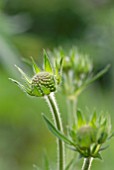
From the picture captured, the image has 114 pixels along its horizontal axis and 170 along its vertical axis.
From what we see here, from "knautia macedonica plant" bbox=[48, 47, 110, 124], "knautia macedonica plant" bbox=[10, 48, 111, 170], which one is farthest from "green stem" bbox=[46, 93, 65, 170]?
"knautia macedonica plant" bbox=[48, 47, 110, 124]

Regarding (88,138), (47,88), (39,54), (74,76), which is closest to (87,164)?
(88,138)

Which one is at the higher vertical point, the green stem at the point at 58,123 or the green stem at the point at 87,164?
the green stem at the point at 58,123

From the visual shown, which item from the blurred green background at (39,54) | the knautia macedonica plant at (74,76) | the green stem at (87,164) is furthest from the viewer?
→ the blurred green background at (39,54)

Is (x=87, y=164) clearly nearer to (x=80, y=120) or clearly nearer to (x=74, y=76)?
(x=80, y=120)

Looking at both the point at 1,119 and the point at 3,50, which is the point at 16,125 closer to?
the point at 1,119

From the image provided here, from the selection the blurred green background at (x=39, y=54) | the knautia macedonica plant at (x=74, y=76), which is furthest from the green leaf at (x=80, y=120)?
the blurred green background at (x=39, y=54)

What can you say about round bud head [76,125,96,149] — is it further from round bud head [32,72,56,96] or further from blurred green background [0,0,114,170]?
blurred green background [0,0,114,170]

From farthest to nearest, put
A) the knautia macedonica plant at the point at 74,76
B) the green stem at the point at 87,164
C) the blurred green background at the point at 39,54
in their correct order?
the blurred green background at the point at 39,54 < the knautia macedonica plant at the point at 74,76 < the green stem at the point at 87,164

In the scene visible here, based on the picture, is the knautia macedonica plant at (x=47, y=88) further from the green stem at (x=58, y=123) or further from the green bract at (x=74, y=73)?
the green bract at (x=74, y=73)
